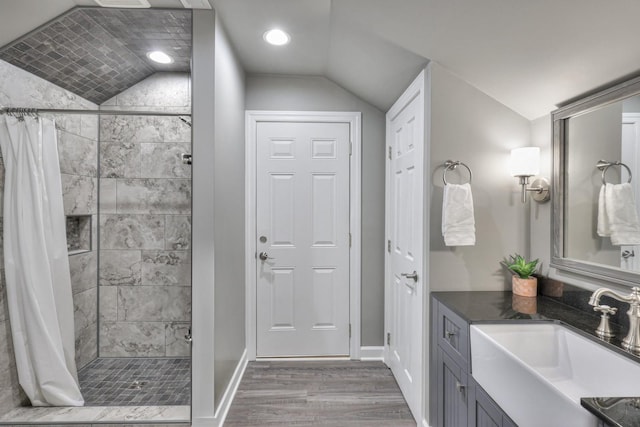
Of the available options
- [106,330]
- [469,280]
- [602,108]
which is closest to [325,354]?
[469,280]

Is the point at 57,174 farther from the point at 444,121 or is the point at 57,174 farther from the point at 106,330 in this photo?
the point at 444,121

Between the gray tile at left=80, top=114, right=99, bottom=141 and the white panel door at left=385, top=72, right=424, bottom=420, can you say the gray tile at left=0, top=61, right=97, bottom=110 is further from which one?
the white panel door at left=385, top=72, right=424, bottom=420

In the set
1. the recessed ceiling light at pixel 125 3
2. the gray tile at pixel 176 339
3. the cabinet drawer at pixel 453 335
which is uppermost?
the recessed ceiling light at pixel 125 3

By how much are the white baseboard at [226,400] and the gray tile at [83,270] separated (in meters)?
1.30

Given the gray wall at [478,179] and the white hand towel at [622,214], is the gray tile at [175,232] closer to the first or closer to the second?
the gray wall at [478,179]

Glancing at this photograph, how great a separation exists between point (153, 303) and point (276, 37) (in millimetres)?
2196

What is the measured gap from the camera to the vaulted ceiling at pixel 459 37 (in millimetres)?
1272

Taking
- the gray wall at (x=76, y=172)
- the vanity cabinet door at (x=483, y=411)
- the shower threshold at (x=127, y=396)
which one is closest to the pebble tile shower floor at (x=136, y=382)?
the shower threshold at (x=127, y=396)

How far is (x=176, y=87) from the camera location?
2.69 metres

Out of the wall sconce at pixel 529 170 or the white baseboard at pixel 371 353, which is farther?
the white baseboard at pixel 371 353

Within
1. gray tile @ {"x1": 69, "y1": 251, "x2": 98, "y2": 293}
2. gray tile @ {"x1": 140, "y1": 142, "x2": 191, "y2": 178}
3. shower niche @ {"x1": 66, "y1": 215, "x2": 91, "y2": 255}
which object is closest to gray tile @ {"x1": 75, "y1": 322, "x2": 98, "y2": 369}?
gray tile @ {"x1": 69, "y1": 251, "x2": 98, "y2": 293}

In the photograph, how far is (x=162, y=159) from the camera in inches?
104

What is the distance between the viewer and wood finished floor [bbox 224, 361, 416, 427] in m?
2.04

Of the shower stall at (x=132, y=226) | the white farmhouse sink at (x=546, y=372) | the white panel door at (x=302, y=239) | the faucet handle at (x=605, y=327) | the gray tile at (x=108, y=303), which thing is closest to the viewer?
the white farmhouse sink at (x=546, y=372)
